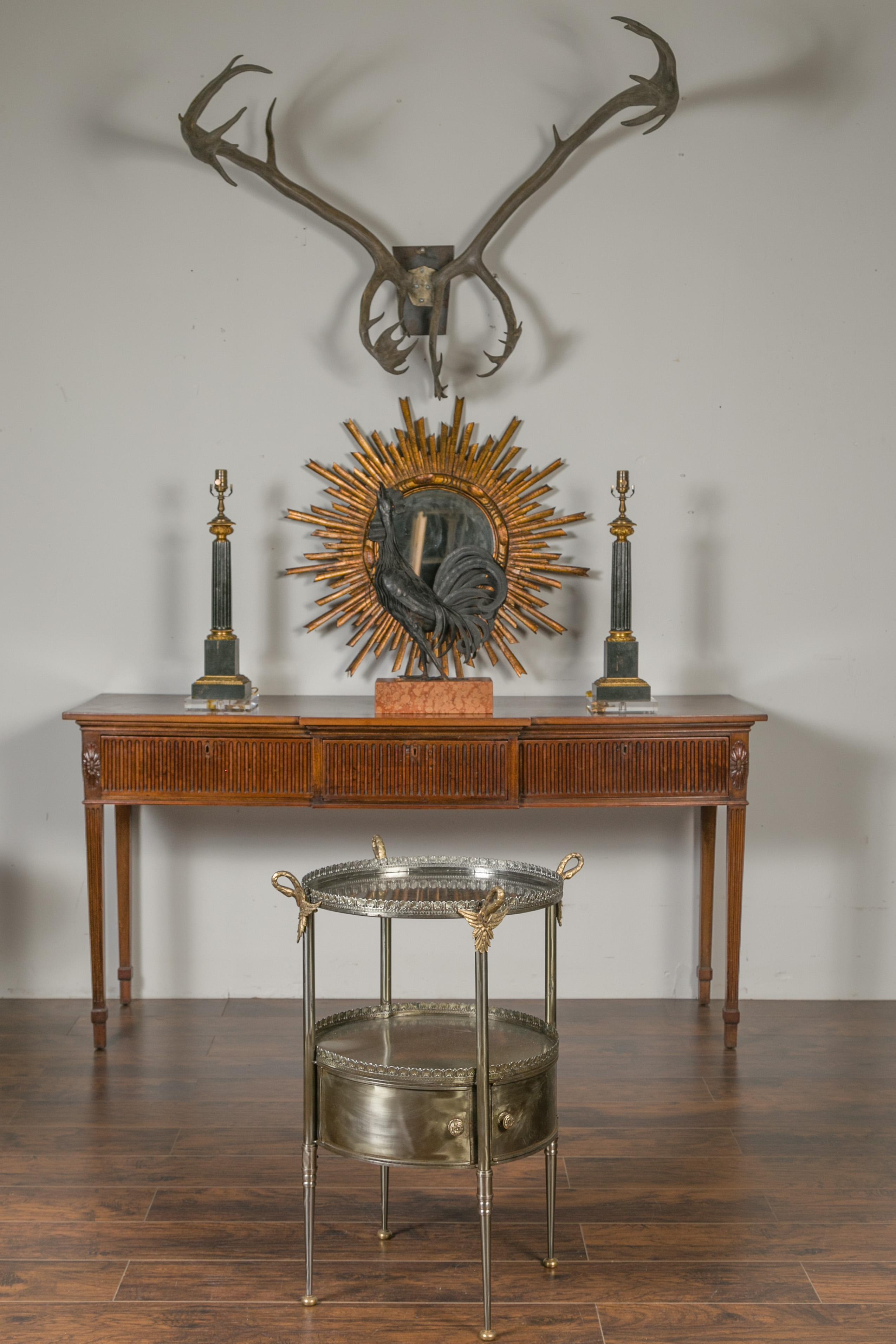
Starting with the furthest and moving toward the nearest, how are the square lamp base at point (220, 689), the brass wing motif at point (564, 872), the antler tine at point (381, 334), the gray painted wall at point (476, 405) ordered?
the gray painted wall at point (476, 405) < the antler tine at point (381, 334) < the square lamp base at point (220, 689) < the brass wing motif at point (564, 872)

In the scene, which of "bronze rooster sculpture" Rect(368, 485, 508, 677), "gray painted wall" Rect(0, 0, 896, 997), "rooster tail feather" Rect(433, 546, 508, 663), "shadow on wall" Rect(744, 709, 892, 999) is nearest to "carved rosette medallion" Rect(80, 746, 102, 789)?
"gray painted wall" Rect(0, 0, 896, 997)

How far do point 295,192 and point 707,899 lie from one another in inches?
101

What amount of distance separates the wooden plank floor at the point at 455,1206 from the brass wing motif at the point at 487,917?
0.69m

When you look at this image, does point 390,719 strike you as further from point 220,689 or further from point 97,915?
point 97,915

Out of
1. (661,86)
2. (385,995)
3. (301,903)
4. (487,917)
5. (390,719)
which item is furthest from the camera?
(661,86)

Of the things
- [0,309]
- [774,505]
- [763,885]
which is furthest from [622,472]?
[0,309]

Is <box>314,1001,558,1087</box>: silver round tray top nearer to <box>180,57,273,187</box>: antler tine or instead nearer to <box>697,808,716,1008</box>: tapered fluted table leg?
<box>697,808,716,1008</box>: tapered fluted table leg

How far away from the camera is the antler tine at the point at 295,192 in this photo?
148 inches

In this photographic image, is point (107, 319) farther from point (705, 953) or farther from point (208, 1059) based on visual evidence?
point (705, 953)


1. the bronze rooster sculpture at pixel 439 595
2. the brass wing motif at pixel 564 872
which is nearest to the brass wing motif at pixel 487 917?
the brass wing motif at pixel 564 872

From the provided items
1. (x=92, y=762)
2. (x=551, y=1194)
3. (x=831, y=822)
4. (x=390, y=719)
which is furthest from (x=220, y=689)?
(x=831, y=822)

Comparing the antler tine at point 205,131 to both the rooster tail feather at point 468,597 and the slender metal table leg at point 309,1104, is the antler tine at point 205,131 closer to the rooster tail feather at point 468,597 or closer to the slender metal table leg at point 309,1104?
the rooster tail feather at point 468,597

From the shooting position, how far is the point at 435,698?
3.54 metres

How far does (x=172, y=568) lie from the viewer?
13.3 feet
